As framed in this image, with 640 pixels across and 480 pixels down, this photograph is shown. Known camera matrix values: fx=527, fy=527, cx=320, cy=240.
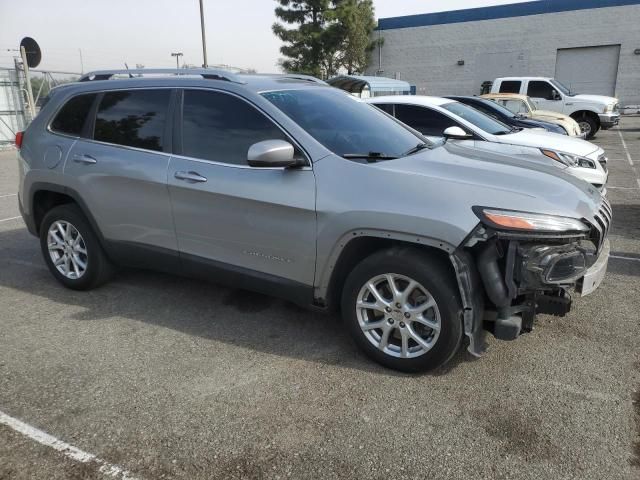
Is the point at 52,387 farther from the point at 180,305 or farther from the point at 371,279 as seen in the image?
the point at 371,279

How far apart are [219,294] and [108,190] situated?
1.26 metres

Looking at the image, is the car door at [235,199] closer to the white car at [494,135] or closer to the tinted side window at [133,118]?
the tinted side window at [133,118]

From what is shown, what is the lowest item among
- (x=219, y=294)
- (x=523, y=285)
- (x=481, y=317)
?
(x=219, y=294)

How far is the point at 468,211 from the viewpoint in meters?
2.95

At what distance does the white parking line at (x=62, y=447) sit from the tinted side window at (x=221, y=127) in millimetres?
1990

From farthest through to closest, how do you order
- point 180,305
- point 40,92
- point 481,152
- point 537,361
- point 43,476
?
point 40,92
point 180,305
point 481,152
point 537,361
point 43,476

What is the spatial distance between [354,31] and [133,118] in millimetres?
33779

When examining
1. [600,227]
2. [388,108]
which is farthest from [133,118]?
[388,108]

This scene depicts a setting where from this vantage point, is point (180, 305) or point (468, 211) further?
point (180, 305)

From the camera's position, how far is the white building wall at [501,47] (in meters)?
32.0

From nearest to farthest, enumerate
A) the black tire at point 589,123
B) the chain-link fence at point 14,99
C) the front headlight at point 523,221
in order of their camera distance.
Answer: the front headlight at point 523,221
the chain-link fence at point 14,99
the black tire at point 589,123

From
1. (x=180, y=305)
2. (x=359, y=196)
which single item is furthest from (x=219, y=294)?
(x=359, y=196)

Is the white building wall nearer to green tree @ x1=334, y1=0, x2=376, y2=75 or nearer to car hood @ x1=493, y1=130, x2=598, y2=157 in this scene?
green tree @ x1=334, y1=0, x2=376, y2=75

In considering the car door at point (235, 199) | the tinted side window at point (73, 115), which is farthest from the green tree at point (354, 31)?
the car door at point (235, 199)
